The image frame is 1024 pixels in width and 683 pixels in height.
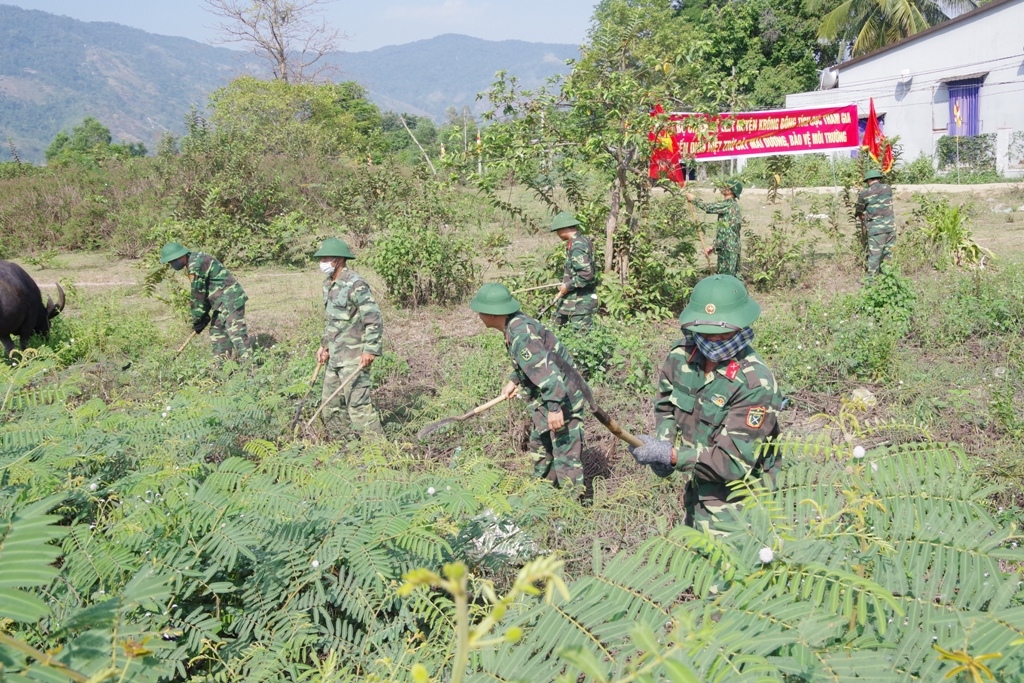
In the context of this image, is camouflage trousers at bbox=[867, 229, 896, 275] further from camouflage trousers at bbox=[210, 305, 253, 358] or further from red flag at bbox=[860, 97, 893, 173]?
camouflage trousers at bbox=[210, 305, 253, 358]

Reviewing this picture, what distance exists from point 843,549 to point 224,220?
505 inches

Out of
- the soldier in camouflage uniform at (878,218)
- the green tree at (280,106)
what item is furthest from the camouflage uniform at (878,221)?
the green tree at (280,106)

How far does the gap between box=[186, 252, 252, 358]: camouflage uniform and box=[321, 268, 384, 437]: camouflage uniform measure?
5.65 ft

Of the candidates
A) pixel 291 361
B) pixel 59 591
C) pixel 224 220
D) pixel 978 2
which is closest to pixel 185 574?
pixel 59 591

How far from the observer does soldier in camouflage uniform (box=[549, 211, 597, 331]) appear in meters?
7.47

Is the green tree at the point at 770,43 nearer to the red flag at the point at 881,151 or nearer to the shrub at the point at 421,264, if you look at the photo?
the red flag at the point at 881,151

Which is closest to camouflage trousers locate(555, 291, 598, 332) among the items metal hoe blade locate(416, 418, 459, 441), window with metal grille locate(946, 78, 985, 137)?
metal hoe blade locate(416, 418, 459, 441)

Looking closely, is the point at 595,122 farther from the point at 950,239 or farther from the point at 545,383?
the point at 950,239

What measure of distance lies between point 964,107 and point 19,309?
24.7 meters

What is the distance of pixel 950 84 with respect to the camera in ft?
74.2

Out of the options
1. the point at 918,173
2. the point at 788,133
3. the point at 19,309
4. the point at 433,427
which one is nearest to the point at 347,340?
the point at 433,427

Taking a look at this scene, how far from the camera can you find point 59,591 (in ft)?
8.26

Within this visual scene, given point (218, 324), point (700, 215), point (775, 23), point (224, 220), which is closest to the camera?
point (218, 324)

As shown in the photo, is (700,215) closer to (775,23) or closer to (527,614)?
(527,614)
